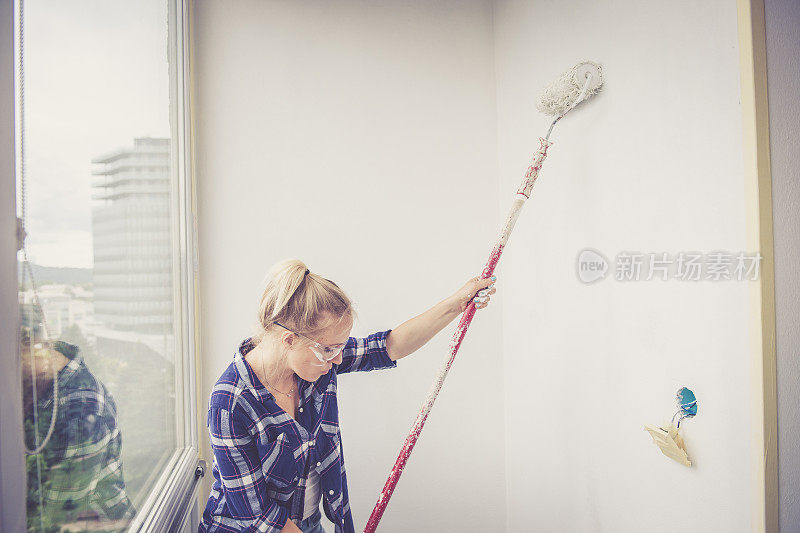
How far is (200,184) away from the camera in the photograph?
62.7 inches

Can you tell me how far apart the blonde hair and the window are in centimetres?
34

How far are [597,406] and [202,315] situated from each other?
1.33 meters

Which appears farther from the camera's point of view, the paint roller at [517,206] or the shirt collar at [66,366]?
the paint roller at [517,206]

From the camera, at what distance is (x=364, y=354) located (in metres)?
1.28

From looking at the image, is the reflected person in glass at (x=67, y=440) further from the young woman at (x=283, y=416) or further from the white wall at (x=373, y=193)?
the white wall at (x=373, y=193)

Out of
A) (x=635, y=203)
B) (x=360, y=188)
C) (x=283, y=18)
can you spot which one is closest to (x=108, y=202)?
(x=360, y=188)

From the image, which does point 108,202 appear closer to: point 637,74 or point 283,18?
point 283,18

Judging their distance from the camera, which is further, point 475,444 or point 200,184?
point 475,444

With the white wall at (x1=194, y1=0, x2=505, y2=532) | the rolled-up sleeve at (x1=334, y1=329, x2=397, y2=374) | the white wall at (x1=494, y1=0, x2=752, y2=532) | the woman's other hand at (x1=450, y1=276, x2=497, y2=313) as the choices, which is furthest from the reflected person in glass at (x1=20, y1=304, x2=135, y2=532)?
the white wall at (x1=494, y1=0, x2=752, y2=532)

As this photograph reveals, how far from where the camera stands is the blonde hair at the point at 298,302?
1014mm

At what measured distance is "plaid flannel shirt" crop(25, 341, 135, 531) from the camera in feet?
2.25

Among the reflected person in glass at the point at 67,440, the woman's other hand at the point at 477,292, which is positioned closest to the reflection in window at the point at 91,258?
the reflected person in glass at the point at 67,440

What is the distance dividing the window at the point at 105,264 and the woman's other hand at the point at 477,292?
0.85 metres

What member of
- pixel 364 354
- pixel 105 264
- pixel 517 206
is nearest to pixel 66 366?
pixel 105 264
